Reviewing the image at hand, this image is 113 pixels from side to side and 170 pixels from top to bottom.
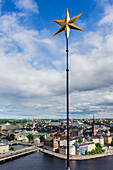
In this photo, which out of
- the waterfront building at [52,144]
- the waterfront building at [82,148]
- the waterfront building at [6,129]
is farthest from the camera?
the waterfront building at [6,129]

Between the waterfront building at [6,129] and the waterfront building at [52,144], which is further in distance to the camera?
the waterfront building at [6,129]

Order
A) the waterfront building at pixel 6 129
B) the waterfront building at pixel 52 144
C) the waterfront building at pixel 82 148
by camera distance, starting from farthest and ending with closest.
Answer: the waterfront building at pixel 6 129 < the waterfront building at pixel 52 144 < the waterfront building at pixel 82 148

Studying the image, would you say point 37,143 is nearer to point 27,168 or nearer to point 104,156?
point 104,156

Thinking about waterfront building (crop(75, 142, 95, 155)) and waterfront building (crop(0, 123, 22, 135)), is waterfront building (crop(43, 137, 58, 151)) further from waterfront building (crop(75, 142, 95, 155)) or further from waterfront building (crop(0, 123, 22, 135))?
waterfront building (crop(0, 123, 22, 135))

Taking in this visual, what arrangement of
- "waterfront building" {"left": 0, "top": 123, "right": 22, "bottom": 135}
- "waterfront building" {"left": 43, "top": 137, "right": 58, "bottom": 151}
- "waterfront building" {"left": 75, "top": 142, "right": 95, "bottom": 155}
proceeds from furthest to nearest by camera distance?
1. "waterfront building" {"left": 0, "top": 123, "right": 22, "bottom": 135}
2. "waterfront building" {"left": 43, "top": 137, "right": 58, "bottom": 151}
3. "waterfront building" {"left": 75, "top": 142, "right": 95, "bottom": 155}

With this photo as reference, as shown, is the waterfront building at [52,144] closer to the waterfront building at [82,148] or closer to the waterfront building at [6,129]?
the waterfront building at [82,148]

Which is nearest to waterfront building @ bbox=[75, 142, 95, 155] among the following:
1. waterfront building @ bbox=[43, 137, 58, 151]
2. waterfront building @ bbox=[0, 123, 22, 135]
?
waterfront building @ bbox=[43, 137, 58, 151]

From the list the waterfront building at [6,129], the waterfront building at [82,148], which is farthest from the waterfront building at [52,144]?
the waterfront building at [6,129]

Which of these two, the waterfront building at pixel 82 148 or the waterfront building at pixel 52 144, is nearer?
the waterfront building at pixel 82 148

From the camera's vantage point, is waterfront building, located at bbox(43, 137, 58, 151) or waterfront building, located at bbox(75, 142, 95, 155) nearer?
waterfront building, located at bbox(75, 142, 95, 155)

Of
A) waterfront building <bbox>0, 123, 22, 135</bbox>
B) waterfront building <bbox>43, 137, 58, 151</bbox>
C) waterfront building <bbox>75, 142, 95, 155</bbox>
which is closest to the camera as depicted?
waterfront building <bbox>75, 142, 95, 155</bbox>

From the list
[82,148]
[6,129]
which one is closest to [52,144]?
[82,148]

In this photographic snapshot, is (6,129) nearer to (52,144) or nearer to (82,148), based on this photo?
(52,144)

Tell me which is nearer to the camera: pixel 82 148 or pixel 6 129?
pixel 82 148
